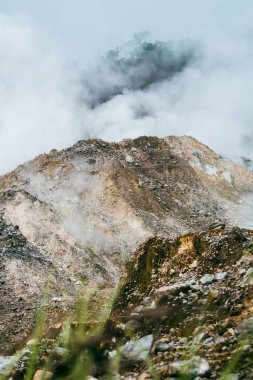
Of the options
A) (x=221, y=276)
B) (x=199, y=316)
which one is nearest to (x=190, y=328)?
(x=199, y=316)

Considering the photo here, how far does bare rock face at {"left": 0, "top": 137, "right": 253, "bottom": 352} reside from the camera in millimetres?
20891

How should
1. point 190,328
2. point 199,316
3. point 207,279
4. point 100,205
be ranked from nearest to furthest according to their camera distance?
point 190,328, point 199,316, point 207,279, point 100,205

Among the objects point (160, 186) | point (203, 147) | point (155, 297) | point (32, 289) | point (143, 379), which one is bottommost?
point (143, 379)

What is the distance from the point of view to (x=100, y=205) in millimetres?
31594

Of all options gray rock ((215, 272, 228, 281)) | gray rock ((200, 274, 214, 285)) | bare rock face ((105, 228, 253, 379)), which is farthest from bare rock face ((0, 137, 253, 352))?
gray rock ((215, 272, 228, 281))

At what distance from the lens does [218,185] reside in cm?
4128

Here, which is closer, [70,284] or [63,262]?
[70,284]

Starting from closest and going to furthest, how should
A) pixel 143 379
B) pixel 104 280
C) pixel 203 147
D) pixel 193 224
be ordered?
pixel 143 379 → pixel 104 280 → pixel 193 224 → pixel 203 147

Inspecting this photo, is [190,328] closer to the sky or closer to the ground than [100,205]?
closer to the ground

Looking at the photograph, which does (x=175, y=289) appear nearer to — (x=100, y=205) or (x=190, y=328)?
(x=190, y=328)

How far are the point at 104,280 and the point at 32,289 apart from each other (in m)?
4.53

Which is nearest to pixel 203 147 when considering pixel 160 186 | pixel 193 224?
pixel 160 186

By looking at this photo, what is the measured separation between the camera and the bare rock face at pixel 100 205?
68.5ft

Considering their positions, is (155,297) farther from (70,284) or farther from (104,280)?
(104,280)
